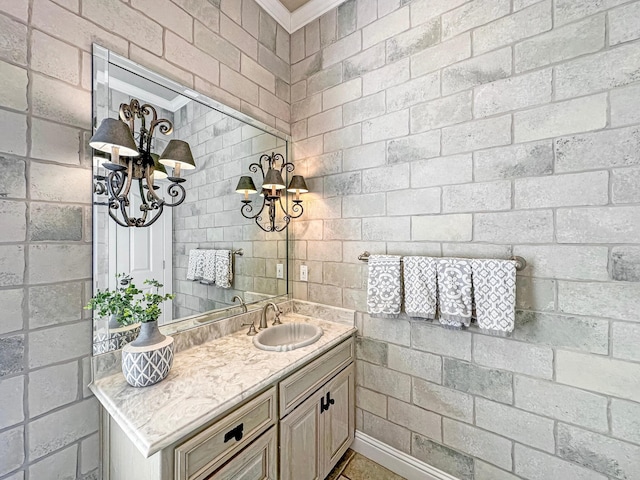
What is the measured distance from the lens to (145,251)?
1281 mm

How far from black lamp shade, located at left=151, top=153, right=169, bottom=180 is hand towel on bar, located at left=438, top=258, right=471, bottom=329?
4.89ft

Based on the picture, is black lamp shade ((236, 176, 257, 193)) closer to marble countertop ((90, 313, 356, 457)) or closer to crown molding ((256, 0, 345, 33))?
marble countertop ((90, 313, 356, 457))

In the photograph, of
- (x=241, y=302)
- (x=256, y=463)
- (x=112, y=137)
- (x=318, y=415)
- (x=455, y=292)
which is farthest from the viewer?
(x=241, y=302)

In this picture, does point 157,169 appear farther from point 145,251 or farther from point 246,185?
point 246,185

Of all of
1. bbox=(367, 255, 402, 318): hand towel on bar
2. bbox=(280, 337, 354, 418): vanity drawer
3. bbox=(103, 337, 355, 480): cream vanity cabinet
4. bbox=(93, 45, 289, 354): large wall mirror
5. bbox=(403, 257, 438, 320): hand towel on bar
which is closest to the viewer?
bbox=(103, 337, 355, 480): cream vanity cabinet

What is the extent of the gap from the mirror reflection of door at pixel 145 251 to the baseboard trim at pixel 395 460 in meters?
1.48

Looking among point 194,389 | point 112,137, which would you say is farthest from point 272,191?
point 194,389

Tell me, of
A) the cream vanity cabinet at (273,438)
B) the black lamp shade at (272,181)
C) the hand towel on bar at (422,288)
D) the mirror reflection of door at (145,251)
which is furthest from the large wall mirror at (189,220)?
the hand towel on bar at (422,288)

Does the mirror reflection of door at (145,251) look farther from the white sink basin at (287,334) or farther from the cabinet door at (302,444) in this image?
the cabinet door at (302,444)

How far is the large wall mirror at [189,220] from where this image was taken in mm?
1142

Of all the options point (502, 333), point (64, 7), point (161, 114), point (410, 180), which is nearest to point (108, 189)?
point (161, 114)

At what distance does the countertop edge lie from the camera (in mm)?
786

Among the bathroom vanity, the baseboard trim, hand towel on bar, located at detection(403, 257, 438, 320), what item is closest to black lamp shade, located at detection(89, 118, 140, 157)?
the bathroom vanity

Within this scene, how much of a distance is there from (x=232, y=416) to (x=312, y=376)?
0.51 metres
